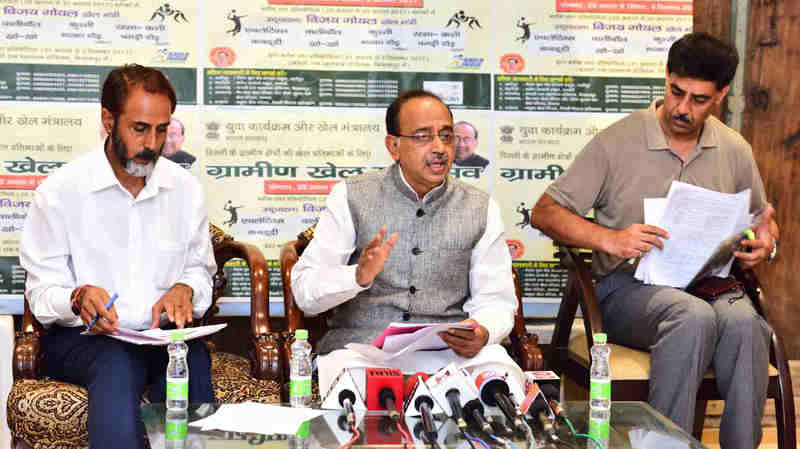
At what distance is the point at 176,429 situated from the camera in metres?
2.62

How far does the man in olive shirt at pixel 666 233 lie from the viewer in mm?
3525

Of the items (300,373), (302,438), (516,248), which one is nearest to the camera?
(302,438)

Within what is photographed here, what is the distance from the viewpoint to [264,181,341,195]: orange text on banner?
168 inches

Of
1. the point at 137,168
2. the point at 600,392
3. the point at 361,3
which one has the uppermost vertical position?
the point at 361,3

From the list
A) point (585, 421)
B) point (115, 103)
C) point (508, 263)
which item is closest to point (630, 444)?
point (585, 421)

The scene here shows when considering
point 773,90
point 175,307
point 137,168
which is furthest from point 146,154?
point 773,90

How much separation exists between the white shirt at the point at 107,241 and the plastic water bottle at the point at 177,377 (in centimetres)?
58

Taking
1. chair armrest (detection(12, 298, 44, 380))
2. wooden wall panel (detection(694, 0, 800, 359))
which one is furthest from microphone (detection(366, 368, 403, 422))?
wooden wall panel (detection(694, 0, 800, 359))

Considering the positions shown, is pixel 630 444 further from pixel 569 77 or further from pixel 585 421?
pixel 569 77

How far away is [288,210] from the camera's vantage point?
4.32 metres

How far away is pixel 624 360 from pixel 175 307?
1.71 meters

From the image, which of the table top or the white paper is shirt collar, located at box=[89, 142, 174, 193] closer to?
the white paper

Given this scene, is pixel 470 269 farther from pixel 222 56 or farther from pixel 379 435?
pixel 222 56

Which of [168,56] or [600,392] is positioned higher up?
[168,56]
